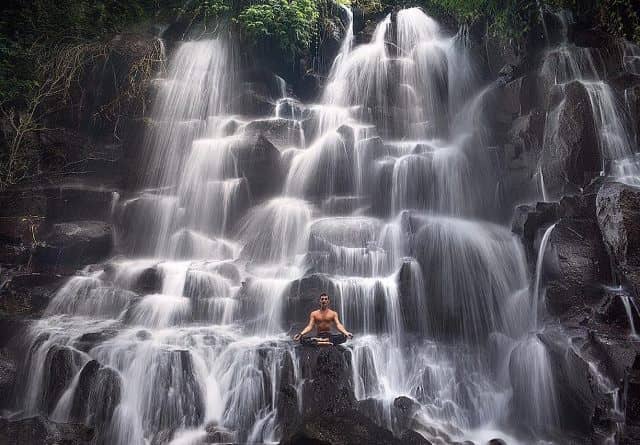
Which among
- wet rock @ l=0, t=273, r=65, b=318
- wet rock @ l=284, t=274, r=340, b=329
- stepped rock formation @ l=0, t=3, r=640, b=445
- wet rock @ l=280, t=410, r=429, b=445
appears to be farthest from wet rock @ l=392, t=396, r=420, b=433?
wet rock @ l=0, t=273, r=65, b=318

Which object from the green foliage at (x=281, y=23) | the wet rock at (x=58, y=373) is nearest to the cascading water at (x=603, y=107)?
the green foliage at (x=281, y=23)

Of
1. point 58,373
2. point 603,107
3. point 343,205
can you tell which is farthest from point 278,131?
point 58,373

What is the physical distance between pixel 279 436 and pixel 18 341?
5.40m

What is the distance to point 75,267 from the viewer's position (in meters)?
11.8

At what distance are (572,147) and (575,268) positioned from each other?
3668 mm

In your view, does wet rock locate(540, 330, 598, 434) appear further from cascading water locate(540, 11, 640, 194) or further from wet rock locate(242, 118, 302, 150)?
wet rock locate(242, 118, 302, 150)

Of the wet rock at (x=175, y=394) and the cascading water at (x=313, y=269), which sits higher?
the cascading water at (x=313, y=269)

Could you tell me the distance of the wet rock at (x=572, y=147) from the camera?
10859 millimetres

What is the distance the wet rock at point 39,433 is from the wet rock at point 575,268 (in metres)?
8.04

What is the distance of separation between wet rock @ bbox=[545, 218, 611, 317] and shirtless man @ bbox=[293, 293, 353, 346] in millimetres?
3846

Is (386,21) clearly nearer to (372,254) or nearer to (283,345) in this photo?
(372,254)

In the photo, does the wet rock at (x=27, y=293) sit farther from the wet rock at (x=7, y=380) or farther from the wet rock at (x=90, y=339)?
the wet rock at (x=90, y=339)

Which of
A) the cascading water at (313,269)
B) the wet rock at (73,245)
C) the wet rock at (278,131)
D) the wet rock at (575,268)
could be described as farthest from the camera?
the wet rock at (278,131)

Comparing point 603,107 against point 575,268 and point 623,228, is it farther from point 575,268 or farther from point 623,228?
point 575,268
